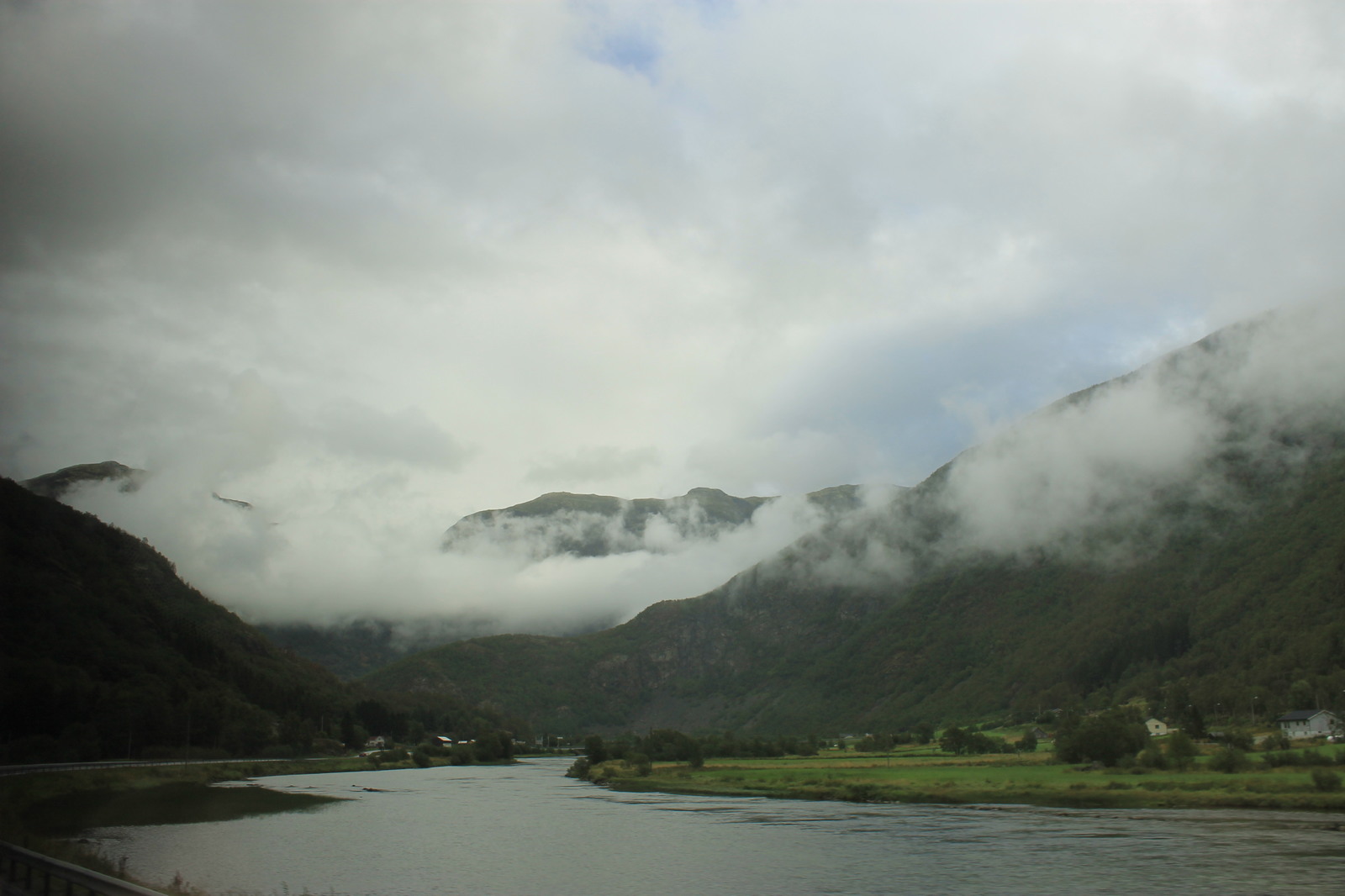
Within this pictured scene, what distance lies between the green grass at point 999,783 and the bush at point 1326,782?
60cm

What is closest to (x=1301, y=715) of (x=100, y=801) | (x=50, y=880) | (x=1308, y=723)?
(x=1308, y=723)

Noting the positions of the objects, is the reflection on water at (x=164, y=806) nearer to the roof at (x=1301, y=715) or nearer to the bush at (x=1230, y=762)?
the bush at (x=1230, y=762)

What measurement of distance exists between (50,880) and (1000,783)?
95.7 m

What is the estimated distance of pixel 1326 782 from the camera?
77.9 m

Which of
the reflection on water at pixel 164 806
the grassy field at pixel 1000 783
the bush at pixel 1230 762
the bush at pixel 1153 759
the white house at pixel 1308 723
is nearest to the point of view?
the reflection on water at pixel 164 806

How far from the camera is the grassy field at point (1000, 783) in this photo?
8225 cm

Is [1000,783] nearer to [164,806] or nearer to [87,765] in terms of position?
[164,806]

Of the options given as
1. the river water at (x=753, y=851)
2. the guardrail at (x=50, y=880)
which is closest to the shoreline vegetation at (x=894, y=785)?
the river water at (x=753, y=851)

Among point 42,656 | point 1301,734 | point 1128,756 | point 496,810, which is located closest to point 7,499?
point 42,656

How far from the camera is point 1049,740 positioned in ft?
614

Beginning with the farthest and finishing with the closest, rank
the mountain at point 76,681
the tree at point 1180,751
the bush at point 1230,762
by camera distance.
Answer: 1. the mountain at point 76,681
2. the tree at point 1180,751
3. the bush at point 1230,762

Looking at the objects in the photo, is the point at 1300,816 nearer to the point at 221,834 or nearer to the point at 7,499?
the point at 221,834

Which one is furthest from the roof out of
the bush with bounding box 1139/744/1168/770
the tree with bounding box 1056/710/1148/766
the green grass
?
the bush with bounding box 1139/744/1168/770

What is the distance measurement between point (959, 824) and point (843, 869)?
89.4 ft
